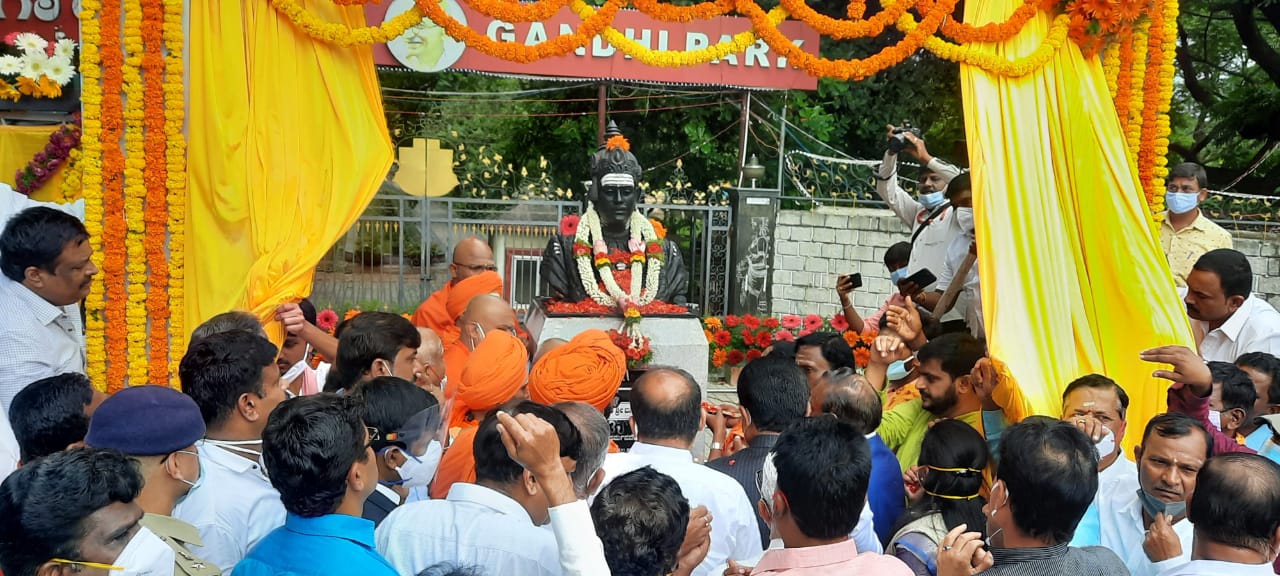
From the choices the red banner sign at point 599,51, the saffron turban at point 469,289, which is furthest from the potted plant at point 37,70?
the saffron turban at point 469,289

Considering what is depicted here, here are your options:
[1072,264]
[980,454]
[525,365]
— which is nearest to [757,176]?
[1072,264]

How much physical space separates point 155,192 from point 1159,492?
583 centimetres

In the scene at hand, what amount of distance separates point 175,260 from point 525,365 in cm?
352

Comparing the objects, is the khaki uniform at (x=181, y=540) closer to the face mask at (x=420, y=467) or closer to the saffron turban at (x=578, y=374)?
the face mask at (x=420, y=467)

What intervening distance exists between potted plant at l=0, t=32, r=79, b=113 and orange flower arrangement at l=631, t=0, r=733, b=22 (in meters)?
5.03

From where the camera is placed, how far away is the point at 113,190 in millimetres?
6410

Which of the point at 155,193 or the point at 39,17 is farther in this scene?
the point at 39,17

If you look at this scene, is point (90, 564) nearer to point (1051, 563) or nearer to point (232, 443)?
point (232, 443)

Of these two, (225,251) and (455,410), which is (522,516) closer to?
(455,410)

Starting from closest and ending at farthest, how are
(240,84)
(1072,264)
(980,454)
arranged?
(980,454)
(1072,264)
(240,84)

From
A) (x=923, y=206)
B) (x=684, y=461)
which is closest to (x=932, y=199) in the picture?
(x=923, y=206)

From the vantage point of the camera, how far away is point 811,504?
97.1 inches

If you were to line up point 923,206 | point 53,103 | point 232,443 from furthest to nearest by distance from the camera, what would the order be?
1. point 53,103
2. point 923,206
3. point 232,443

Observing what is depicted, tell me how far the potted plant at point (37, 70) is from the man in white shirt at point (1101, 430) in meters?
8.06
